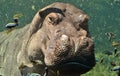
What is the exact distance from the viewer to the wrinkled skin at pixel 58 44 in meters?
5.67

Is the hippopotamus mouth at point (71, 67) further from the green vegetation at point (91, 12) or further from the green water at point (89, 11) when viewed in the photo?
the green water at point (89, 11)

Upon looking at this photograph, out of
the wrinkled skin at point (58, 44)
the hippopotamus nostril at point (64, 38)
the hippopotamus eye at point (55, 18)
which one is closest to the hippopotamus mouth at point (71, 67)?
the wrinkled skin at point (58, 44)

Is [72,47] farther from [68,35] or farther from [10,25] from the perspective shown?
[10,25]

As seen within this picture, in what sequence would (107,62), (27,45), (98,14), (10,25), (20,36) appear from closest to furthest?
(27,45) → (20,36) → (10,25) → (107,62) → (98,14)

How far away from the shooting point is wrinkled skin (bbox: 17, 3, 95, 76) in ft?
18.6

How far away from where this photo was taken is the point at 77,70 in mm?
5727

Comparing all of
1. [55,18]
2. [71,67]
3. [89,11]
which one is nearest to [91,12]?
[89,11]

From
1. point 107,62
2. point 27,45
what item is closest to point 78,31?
point 27,45

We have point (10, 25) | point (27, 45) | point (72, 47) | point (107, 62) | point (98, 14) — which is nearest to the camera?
point (72, 47)

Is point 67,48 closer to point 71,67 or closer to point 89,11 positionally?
point 71,67

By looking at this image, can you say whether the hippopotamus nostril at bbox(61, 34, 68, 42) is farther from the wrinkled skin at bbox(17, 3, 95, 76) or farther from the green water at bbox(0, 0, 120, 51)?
the green water at bbox(0, 0, 120, 51)

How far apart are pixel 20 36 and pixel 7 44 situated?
1.52ft

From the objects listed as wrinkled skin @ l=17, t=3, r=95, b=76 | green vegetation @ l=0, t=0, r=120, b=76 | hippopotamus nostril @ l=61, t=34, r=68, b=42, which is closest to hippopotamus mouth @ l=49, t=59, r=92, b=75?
wrinkled skin @ l=17, t=3, r=95, b=76

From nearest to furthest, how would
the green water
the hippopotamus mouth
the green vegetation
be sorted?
the hippopotamus mouth → the green vegetation → the green water
